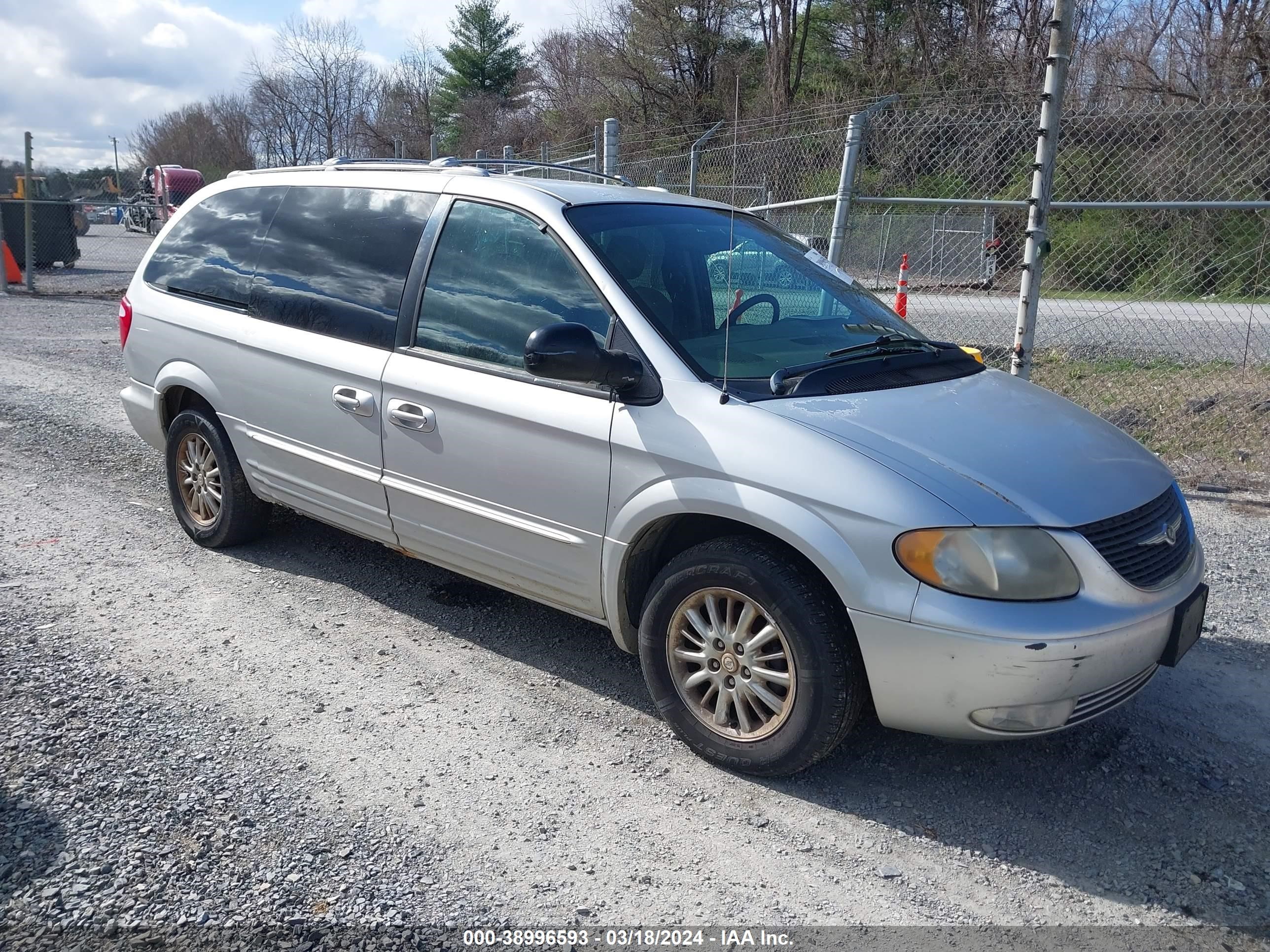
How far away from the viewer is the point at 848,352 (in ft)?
12.6

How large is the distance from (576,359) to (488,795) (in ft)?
4.62

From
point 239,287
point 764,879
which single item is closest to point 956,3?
point 239,287

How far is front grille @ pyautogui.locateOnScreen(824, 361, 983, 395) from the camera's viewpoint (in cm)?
357

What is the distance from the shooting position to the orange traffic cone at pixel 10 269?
17125 mm

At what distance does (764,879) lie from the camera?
2891mm

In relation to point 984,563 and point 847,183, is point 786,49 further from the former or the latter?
point 984,563

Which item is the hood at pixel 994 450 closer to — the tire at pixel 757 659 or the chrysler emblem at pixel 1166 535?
the chrysler emblem at pixel 1166 535

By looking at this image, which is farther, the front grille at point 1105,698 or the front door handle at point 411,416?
the front door handle at point 411,416

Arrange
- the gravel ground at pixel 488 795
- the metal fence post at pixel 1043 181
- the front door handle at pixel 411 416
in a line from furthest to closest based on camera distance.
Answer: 1. the metal fence post at pixel 1043 181
2. the front door handle at pixel 411 416
3. the gravel ground at pixel 488 795

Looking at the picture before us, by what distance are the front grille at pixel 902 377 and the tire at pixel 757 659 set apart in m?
0.67

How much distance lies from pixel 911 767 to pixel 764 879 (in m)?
0.85

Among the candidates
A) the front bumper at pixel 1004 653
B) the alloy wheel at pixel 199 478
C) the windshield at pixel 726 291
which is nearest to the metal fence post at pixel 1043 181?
the windshield at pixel 726 291

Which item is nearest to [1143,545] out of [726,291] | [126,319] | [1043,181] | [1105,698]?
[1105,698]

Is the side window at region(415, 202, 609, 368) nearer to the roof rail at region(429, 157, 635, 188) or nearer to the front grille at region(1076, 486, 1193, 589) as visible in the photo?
the roof rail at region(429, 157, 635, 188)
